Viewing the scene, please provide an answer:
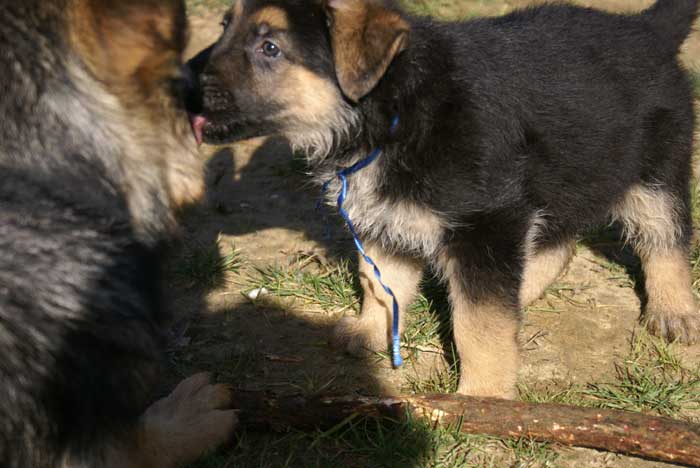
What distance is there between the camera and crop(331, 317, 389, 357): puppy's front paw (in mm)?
3820

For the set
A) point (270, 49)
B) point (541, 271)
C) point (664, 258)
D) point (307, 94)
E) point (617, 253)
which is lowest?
point (617, 253)

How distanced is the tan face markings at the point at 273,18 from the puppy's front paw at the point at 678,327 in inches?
89.4

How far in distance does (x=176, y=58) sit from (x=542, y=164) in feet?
6.03

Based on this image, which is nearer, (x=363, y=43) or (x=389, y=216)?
(x=363, y=43)

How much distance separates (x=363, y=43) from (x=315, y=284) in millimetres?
1681

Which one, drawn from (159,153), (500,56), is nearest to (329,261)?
(500,56)

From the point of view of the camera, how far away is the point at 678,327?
3787mm

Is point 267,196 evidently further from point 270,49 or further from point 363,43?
point 363,43

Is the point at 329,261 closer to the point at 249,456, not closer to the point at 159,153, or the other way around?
the point at 249,456

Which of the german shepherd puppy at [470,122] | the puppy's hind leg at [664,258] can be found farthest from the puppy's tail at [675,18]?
the puppy's hind leg at [664,258]

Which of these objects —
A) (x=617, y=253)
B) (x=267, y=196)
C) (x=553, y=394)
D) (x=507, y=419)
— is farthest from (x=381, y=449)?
(x=267, y=196)

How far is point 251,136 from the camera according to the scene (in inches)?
133

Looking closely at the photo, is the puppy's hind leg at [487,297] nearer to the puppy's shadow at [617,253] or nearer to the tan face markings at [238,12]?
the puppy's shadow at [617,253]

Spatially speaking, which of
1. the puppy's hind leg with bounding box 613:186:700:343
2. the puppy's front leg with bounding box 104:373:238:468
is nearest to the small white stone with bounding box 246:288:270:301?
the puppy's front leg with bounding box 104:373:238:468
